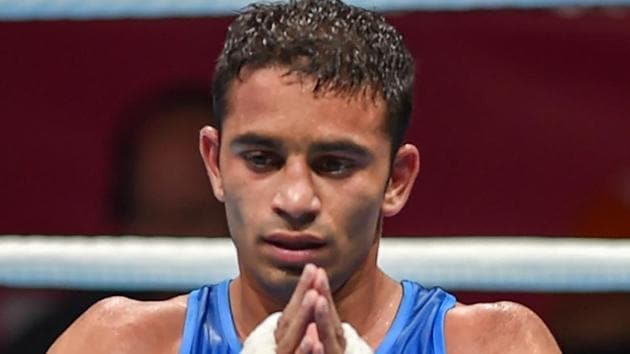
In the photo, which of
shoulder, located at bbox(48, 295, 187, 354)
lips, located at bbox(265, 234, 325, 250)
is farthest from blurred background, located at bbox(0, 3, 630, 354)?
lips, located at bbox(265, 234, 325, 250)

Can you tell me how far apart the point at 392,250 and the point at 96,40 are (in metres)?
0.88

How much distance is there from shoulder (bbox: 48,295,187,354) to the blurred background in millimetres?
697

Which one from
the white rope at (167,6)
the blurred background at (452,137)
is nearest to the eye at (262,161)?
the white rope at (167,6)

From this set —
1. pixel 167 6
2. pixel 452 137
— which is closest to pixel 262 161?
pixel 167 6

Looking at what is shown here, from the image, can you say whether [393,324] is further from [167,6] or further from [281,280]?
[167,6]

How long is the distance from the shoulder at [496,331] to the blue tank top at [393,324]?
1cm

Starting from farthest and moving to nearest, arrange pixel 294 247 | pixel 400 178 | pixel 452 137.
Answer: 1. pixel 452 137
2. pixel 400 178
3. pixel 294 247

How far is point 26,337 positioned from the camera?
85.9 inches

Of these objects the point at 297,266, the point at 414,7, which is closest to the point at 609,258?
the point at 414,7

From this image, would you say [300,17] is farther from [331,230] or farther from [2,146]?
[2,146]

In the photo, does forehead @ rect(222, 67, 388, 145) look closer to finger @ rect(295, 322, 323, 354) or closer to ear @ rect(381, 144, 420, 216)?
ear @ rect(381, 144, 420, 216)

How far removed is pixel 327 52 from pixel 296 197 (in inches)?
5.3

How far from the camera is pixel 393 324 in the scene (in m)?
1.45

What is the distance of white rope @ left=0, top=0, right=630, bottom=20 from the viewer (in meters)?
1.67
